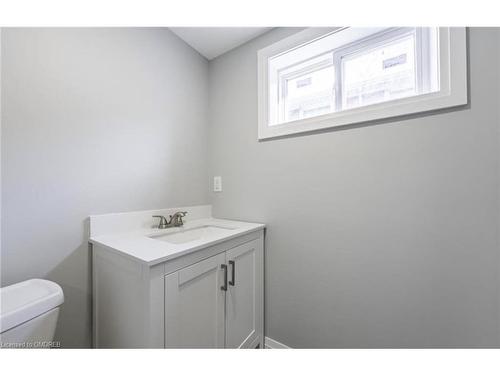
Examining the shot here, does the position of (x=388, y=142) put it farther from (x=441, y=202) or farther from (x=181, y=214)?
(x=181, y=214)

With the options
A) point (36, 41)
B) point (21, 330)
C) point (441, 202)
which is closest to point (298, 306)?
point (441, 202)

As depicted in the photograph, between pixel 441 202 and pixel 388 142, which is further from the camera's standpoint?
pixel 388 142

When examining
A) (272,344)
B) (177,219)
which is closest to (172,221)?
(177,219)

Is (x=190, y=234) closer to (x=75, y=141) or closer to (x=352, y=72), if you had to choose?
(x=75, y=141)

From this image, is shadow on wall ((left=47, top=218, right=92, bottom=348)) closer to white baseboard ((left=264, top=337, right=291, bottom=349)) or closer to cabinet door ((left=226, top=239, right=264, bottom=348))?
cabinet door ((left=226, top=239, right=264, bottom=348))

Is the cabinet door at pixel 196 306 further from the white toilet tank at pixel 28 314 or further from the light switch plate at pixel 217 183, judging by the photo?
the light switch plate at pixel 217 183

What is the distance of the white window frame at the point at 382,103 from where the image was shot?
0.82 metres

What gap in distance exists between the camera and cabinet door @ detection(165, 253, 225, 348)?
2.55 ft

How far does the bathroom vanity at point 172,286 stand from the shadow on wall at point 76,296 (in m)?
0.05

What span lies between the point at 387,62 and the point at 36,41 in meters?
1.77

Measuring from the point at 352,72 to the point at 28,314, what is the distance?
1882 millimetres

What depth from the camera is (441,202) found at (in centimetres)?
87

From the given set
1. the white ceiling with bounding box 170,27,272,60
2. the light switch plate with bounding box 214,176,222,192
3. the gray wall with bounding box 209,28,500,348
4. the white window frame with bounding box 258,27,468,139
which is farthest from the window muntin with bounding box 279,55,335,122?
the light switch plate with bounding box 214,176,222,192

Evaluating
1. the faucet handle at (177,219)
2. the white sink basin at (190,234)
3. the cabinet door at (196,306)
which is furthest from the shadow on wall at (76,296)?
the cabinet door at (196,306)
